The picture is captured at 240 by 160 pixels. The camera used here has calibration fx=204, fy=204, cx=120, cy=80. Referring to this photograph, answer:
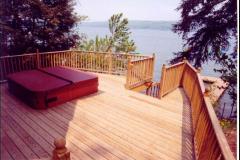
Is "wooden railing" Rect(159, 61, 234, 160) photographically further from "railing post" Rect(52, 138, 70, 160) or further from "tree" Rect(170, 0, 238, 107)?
"tree" Rect(170, 0, 238, 107)

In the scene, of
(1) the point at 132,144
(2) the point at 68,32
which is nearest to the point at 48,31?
(2) the point at 68,32

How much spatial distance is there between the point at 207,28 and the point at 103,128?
8.98 m

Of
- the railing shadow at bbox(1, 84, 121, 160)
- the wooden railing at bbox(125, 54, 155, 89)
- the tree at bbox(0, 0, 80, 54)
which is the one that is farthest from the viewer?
the tree at bbox(0, 0, 80, 54)

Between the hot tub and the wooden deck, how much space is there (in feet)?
0.66

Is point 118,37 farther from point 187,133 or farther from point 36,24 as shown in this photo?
point 187,133

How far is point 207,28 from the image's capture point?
1069cm

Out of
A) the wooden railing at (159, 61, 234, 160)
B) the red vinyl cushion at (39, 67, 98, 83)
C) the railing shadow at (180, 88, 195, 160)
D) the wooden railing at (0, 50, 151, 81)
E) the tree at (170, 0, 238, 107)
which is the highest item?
the tree at (170, 0, 238, 107)

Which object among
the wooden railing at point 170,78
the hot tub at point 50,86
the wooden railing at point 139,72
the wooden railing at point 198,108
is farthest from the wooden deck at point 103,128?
the wooden railing at point 139,72

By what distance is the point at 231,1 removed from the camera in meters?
9.55

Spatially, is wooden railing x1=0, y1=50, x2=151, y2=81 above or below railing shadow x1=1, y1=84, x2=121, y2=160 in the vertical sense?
above

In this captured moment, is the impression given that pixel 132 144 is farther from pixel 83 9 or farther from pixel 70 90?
pixel 83 9

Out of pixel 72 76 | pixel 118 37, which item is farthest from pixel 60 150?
pixel 118 37

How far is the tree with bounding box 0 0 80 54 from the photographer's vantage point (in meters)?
8.93

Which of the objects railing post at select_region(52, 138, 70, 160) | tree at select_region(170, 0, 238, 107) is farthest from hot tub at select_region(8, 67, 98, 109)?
tree at select_region(170, 0, 238, 107)
